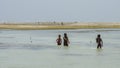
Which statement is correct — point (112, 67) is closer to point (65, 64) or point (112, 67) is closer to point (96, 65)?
point (96, 65)

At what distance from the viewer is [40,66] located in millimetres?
18750

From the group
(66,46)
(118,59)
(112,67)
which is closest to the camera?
(112,67)

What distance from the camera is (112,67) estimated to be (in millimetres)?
18188

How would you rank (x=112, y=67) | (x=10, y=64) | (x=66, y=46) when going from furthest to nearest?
(x=66, y=46) < (x=10, y=64) < (x=112, y=67)

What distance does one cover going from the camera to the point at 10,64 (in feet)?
63.8

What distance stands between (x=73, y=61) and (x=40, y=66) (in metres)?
2.37

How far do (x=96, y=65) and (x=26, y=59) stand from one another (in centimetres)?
433

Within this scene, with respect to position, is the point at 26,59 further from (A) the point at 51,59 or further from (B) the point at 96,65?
(B) the point at 96,65

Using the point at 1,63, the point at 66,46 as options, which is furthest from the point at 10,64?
the point at 66,46

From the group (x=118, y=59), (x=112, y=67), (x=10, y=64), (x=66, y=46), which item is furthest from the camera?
(x=66, y=46)

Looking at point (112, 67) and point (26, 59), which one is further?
point (26, 59)

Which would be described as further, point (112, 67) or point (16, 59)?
point (16, 59)

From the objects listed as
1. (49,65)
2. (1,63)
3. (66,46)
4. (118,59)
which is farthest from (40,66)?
(66,46)

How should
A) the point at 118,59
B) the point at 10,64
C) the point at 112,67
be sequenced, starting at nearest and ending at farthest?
the point at 112,67 < the point at 10,64 < the point at 118,59
